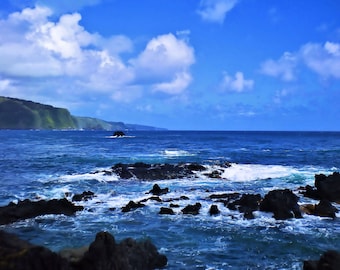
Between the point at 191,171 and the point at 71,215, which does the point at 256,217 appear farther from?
the point at 191,171

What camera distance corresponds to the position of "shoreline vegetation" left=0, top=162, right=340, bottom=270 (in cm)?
1075

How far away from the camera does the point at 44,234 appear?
18.9 meters

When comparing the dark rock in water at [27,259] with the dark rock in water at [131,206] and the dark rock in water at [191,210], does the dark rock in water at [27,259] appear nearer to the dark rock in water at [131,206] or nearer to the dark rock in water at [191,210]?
the dark rock in water at [131,206]

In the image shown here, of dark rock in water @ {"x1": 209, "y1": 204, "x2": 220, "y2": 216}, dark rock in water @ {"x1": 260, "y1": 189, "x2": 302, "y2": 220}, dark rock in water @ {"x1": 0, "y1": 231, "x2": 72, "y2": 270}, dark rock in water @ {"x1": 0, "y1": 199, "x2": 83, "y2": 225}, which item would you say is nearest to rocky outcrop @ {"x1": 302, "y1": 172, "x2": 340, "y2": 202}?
dark rock in water @ {"x1": 260, "y1": 189, "x2": 302, "y2": 220}

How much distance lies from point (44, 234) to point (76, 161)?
124 ft

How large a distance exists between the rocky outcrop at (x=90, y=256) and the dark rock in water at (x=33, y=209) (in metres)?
10.3

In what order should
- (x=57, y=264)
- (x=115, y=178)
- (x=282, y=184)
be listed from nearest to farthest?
(x=57, y=264)
(x=282, y=184)
(x=115, y=178)

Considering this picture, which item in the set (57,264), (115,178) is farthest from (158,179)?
(57,264)

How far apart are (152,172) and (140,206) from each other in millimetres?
15549

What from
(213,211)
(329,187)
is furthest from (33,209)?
(329,187)

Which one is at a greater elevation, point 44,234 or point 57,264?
Answer: point 57,264

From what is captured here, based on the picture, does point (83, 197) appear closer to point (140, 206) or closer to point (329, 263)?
point (140, 206)

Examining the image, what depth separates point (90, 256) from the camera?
1212cm

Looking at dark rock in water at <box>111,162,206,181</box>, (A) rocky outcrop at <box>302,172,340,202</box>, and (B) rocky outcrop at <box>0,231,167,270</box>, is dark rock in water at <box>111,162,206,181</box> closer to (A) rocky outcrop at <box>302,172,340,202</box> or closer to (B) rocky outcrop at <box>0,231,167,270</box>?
(A) rocky outcrop at <box>302,172,340,202</box>
